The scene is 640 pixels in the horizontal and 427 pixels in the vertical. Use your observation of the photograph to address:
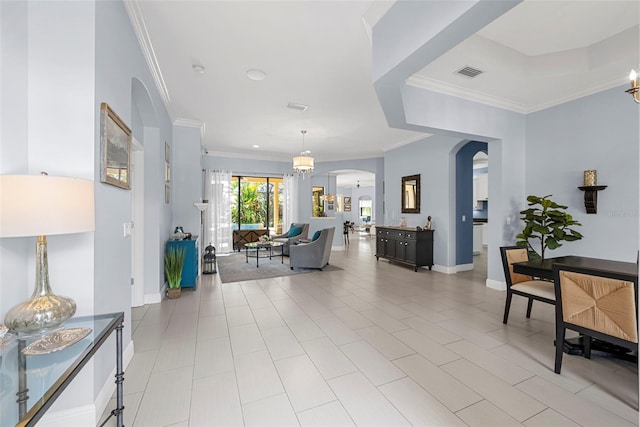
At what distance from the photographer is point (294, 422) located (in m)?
1.64

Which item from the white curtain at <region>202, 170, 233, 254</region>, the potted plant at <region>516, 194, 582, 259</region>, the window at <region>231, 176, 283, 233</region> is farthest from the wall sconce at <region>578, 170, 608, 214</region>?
the window at <region>231, 176, 283, 233</region>

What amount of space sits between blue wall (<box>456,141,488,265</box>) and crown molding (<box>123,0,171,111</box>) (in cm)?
528

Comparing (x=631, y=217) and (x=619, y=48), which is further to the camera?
(x=631, y=217)

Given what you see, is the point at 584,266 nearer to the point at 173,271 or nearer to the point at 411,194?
the point at 411,194

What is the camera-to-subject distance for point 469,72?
3285 millimetres

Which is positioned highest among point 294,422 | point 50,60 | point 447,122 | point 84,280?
point 447,122

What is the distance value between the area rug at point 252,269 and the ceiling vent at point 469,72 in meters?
4.18

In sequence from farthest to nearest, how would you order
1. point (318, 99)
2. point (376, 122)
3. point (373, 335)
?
point (376, 122) → point (318, 99) → point (373, 335)

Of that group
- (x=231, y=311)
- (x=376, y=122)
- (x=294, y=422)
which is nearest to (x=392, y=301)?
(x=231, y=311)

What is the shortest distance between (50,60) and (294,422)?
2521 mm

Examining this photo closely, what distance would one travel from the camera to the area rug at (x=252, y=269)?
5.24 meters

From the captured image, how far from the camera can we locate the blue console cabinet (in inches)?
165

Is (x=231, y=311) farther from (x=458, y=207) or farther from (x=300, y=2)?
(x=458, y=207)

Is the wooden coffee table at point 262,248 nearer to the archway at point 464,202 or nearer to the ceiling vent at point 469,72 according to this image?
the archway at point 464,202
